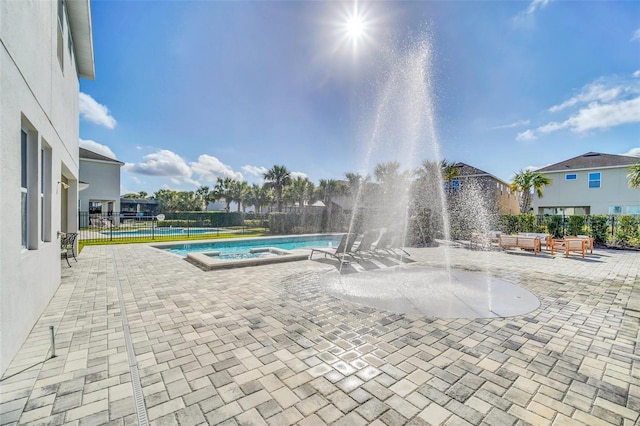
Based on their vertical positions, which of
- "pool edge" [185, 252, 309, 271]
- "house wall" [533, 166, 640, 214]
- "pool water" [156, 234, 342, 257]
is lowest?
"pool water" [156, 234, 342, 257]

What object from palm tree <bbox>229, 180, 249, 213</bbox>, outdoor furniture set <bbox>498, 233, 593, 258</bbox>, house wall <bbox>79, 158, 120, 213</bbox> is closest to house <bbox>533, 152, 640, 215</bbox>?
outdoor furniture set <bbox>498, 233, 593, 258</bbox>

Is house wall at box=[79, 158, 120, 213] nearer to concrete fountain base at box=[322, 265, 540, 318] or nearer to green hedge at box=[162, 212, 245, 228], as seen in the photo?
green hedge at box=[162, 212, 245, 228]

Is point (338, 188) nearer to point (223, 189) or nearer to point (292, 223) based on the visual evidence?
point (292, 223)

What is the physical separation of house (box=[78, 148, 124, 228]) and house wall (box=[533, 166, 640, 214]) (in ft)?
132

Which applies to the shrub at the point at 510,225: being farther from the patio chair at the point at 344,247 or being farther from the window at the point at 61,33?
the window at the point at 61,33

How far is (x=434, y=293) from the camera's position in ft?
19.0

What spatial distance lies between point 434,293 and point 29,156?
24.5ft

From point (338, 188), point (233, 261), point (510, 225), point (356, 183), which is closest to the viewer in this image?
point (233, 261)

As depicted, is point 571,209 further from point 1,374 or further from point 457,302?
point 1,374

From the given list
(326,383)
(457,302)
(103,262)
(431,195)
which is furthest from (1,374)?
(431,195)

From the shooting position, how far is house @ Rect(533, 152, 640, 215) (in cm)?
2084

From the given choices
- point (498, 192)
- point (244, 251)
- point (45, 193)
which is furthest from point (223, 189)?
point (45, 193)

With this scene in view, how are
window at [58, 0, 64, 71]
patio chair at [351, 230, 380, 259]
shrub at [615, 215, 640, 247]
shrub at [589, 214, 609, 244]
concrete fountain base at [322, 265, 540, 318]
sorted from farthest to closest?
shrub at [589, 214, 609, 244], shrub at [615, 215, 640, 247], patio chair at [351, 230, 380, 259], window at [58, 0, 64, 71], concrete fountain base at [322, 265, 540, 318]

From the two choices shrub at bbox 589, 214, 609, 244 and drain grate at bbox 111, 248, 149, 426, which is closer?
drain grate at bbox 111, 248, 149, 426
